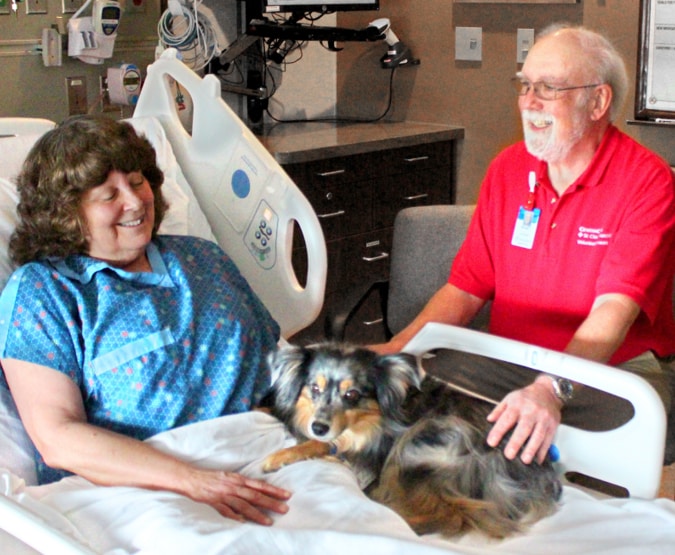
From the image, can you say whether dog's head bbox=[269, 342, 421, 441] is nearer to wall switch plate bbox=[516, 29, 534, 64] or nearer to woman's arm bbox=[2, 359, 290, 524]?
woman's arm bbox=[2, 359, 290, 524]

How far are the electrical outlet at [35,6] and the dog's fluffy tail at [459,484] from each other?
232cm

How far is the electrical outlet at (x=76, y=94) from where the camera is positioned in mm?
3492

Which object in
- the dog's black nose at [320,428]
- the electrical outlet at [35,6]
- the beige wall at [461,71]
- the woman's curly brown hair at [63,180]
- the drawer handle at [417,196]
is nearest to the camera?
the dog's black nose at [320,428]

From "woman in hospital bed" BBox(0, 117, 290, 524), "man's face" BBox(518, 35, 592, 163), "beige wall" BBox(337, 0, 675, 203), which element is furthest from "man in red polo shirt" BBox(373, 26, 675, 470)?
"beige wall" BBox(337, 0, 675, 203)

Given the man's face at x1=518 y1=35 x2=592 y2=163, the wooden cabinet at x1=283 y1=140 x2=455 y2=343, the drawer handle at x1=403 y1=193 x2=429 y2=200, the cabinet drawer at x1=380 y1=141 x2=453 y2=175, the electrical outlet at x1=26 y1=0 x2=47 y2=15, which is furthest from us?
the drawer handle at x1=403 y1=193 x2=429 y2=200

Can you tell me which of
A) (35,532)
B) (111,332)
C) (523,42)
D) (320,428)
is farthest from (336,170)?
(35,532)

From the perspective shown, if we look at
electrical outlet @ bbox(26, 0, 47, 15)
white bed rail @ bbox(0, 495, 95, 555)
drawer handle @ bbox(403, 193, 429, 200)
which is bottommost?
white bed rail @ bbox(0, 495, 95, 555)

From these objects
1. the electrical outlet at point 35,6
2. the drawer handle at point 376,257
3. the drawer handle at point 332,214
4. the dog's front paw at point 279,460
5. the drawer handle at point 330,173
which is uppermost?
the electrical outlet at point 35,6

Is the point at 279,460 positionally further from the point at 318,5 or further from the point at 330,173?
the point at 318,5

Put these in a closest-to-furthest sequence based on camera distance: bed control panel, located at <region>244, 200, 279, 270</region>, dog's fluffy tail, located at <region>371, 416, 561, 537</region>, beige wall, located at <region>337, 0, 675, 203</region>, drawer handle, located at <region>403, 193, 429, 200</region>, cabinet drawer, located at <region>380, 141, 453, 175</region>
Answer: dog's fluffy tail, located at <region>371, 416, 561, 537</region>, bed control panel, located at <region>244, 200, 279, 270</region>, beige wall, located at <region>337, 0, 675, 203</region>, cabinet drawer, located at <region>380, 141, 453, 175</region>, drawer handle, located at <region>403, 193, 429, 200</region>

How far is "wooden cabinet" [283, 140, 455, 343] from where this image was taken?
142 inches

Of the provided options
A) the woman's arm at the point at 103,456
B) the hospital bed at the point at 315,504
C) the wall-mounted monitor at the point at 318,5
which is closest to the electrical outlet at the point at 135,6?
the wall-mounted monitor at the point at 318,5

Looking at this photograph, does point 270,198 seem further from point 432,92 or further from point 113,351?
point 432,92

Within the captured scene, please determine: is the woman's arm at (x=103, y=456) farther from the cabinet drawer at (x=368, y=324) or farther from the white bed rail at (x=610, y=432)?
the cabinet drawer at (x=368, y=324)
